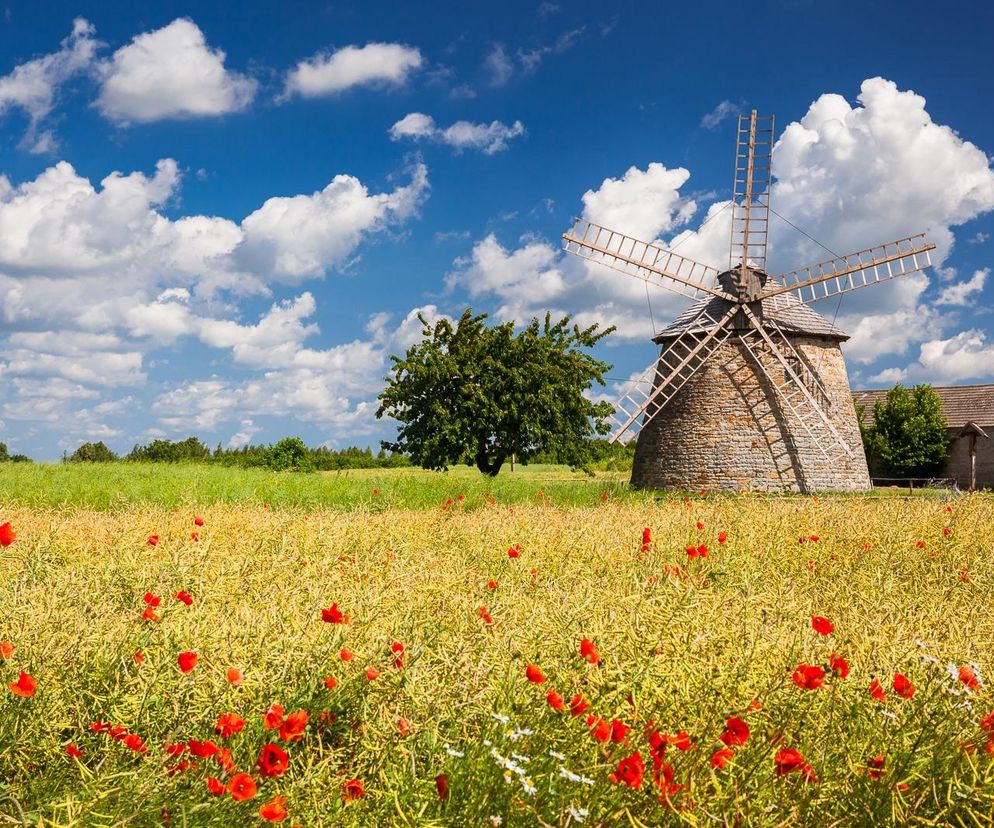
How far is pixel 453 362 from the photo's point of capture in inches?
1129

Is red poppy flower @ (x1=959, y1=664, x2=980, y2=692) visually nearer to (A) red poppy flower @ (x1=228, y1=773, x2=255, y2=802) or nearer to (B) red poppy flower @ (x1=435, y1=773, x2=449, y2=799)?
(B) red poppy flower @ (x1=435, y1=773, x2=449, y2=799)

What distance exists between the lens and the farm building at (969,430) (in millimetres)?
37125

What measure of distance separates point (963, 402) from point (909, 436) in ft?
14.5

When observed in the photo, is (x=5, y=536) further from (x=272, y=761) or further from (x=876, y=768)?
(x=876, y=768)

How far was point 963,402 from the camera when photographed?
39406 millimetres

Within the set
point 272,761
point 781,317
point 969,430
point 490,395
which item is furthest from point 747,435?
point 969,430

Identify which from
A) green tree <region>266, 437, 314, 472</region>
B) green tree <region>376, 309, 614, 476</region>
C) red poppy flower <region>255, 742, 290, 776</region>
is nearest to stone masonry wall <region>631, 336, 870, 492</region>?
green tree <region>376, 309, 614, 476</region>

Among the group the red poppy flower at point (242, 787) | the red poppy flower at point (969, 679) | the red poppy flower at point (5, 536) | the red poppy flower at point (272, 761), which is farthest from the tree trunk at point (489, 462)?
the red poppy flower at point (242, 787)

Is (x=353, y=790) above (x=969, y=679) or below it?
below

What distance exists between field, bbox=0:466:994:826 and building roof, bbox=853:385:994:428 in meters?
34.5

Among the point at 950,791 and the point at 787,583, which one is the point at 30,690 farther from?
the point at 787,583

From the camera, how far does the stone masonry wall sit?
70.6 ft

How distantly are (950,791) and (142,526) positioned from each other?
8763 millimetres

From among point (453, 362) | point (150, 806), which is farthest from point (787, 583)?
point (453, 362)
